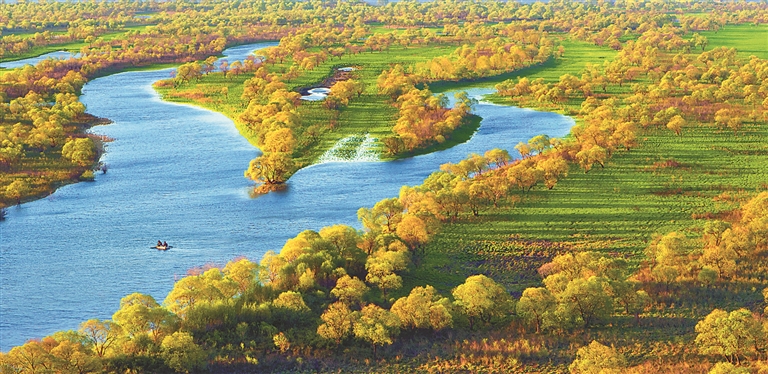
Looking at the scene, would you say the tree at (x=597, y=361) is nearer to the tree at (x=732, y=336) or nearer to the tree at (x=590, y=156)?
the tree at (x=732, y=336)

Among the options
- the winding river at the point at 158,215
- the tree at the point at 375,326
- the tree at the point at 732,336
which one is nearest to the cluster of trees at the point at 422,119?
the winding river at the point at 158,215

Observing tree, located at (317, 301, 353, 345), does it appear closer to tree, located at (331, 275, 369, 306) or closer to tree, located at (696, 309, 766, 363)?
tree, located at (331, 275, 369, 306)

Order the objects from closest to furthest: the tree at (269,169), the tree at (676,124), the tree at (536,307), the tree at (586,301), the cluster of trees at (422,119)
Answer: the tree at (536,307)
the tree at (586,301)
the tree at (269,169)
the cluster of trees at (422,119)
the tree at (676,124)

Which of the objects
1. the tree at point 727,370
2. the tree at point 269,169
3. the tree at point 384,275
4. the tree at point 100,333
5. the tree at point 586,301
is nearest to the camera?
the tree at point 727,370

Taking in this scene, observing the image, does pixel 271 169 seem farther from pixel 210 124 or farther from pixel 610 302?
pixel 610 302

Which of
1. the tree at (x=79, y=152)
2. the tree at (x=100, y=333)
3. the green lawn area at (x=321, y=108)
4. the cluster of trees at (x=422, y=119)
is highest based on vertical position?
the tree at (x=100, y=333)

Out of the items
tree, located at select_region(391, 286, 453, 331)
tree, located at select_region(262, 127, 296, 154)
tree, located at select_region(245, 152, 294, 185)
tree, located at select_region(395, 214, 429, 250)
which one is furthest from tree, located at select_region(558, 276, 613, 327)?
tree, located at select_region(262, 127, 296, 154)
